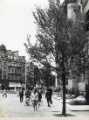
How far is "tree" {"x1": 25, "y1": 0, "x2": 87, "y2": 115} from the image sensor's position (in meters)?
29.4

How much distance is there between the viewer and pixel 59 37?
29219 mm

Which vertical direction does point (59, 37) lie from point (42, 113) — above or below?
above

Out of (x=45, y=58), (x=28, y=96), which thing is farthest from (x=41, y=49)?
(x=28, y=96)

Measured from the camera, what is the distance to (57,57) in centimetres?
2964

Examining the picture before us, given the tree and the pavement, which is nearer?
the pavement

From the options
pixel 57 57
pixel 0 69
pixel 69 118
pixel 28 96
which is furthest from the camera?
pixel 0 69

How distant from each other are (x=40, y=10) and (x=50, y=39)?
6.47 feet

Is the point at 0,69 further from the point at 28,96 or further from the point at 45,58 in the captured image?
the point at 45,58

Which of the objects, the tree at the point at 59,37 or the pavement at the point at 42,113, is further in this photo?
the tree at the point at 59,37

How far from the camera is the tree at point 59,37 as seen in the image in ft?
96.3

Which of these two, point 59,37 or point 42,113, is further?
point 42,113

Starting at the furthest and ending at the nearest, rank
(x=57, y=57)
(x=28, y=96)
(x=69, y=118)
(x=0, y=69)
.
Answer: (x=0, y=69), (x=28, y=96), (x=57, y=57), (x=69, y=118)

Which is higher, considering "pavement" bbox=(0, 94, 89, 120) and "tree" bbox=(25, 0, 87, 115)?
"tree" bbox=(25, 0, 87, 115)

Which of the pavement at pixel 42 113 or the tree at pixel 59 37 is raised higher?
the tree at pixel 59 37
